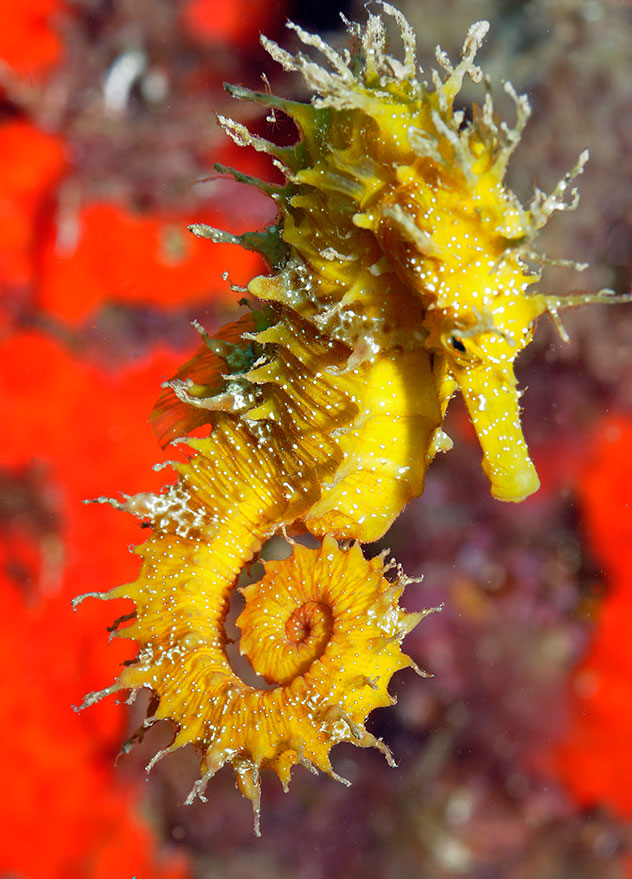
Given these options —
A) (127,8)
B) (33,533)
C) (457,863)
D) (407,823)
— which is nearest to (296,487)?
(33,533)

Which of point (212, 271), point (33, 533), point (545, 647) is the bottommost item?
point (545, 647)

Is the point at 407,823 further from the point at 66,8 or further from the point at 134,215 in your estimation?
the point at 66,8

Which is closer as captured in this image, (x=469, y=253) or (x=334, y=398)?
(x=469, y=253)

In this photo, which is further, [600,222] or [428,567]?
[428,567]

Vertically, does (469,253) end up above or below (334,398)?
below

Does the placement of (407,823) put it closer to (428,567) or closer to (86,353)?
(428,567)

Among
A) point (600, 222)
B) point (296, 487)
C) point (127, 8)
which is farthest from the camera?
point (127, 8)

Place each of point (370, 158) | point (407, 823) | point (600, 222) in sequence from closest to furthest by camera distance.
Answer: point (370, 158) < point (600, 222) < point (407, 823)

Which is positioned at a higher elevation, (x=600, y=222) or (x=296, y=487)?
(x=600, y=222)
